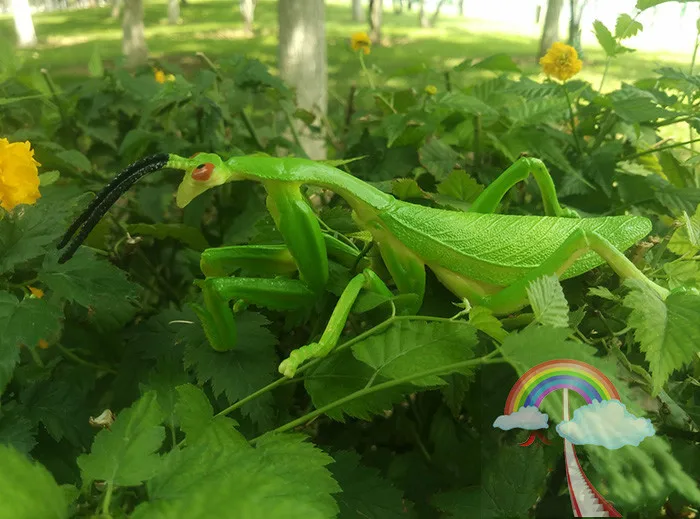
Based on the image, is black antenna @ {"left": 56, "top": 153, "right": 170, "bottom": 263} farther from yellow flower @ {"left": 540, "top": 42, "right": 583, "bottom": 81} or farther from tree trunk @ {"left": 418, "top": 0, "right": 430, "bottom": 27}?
tree trunk @ {"left": 418, "top": 0, "right": 430, "bottom": 27}

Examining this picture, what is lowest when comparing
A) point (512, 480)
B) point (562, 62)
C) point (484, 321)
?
point (512, 480)

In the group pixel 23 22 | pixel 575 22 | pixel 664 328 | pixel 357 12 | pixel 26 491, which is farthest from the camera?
pixel 357 12

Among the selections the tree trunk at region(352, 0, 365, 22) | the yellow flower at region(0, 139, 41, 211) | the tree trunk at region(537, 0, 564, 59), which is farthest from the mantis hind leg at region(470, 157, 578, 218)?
the tree trunk at region(352, 0, 365, 22)

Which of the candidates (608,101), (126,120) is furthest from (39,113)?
(608,101)

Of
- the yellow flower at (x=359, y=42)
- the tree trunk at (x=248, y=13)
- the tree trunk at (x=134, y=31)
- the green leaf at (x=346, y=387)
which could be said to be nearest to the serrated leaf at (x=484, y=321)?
the green leaf at (x=346, y=387)

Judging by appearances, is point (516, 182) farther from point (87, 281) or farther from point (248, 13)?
point (248, 13)

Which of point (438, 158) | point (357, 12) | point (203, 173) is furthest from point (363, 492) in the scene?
point (357, 12)

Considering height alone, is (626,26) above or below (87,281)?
above

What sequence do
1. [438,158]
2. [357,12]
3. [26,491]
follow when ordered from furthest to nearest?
[357,12] < [438,158] < [26,491]
